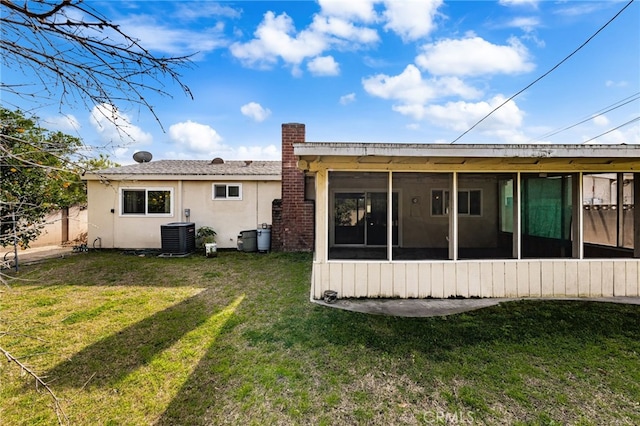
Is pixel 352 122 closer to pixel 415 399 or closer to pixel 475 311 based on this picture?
pixel 475 311

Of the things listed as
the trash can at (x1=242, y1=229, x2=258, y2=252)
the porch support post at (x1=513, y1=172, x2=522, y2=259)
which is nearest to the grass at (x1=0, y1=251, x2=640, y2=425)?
the porch support post at (x1=513, y1=172, x2=522, y2=259)

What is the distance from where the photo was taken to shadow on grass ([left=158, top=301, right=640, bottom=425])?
125 inches

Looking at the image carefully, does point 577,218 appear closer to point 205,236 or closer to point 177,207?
point 205,236

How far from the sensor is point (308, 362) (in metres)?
3.56

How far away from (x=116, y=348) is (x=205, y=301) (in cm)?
179

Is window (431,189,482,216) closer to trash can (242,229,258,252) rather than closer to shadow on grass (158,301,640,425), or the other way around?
shadow on grass (158,301,640,425)

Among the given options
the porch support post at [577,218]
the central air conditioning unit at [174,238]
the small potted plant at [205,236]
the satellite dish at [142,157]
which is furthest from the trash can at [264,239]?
the porch support post at [577,218]

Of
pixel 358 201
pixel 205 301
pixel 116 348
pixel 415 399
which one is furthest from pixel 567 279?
pixel 116 348

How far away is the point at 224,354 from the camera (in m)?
3.75

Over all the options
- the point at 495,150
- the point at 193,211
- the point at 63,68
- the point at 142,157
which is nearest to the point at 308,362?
the point at 63,68

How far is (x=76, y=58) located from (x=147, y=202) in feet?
35.0

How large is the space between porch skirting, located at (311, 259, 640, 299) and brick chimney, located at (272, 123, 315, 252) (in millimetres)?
4648

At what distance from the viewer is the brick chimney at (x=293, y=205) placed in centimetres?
1003

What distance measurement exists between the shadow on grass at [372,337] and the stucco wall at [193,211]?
6.45 m
